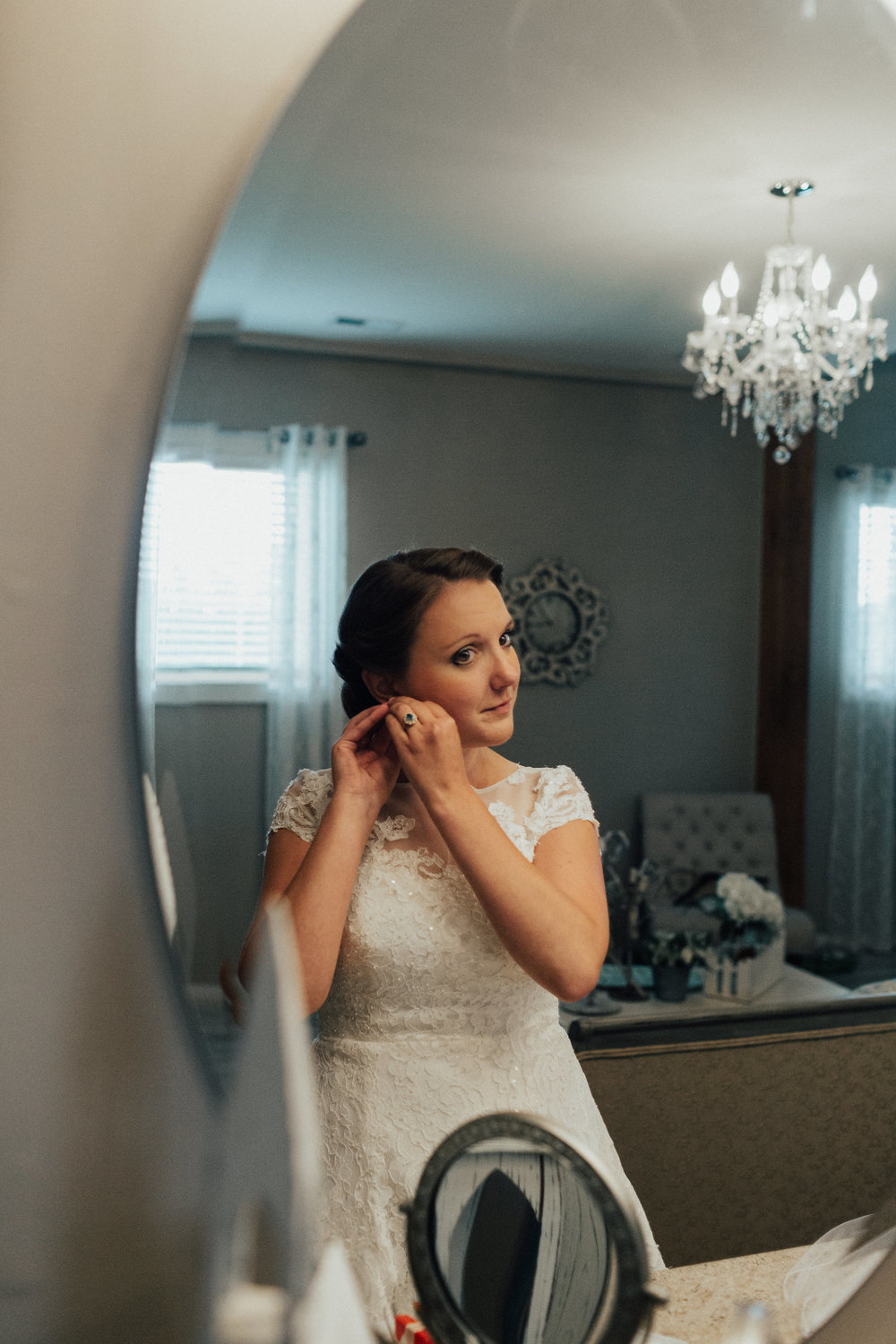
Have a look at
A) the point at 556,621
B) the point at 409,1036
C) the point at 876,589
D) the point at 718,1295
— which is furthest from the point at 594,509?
the point at 718,1295

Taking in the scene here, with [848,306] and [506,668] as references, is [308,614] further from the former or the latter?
[848,306]

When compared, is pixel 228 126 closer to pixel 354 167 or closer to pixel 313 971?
pixel 354 167

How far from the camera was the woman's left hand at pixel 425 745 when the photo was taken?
→ 18.2 inches

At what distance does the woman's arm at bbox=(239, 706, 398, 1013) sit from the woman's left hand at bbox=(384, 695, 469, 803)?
1 cm

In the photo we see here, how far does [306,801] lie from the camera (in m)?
0.48

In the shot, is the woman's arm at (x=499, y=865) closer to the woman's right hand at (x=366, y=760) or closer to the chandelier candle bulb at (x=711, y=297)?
the woman's right hand at (x=366, y=760)

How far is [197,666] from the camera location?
1.65 feet

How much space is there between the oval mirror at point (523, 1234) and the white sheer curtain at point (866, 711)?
216mm

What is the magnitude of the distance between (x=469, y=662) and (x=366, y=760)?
0.07 meters

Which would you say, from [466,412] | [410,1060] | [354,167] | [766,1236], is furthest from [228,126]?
[766,1236]

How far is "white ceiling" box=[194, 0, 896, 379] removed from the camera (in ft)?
1.60

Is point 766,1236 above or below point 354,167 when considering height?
below

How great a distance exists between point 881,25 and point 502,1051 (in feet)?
2.02

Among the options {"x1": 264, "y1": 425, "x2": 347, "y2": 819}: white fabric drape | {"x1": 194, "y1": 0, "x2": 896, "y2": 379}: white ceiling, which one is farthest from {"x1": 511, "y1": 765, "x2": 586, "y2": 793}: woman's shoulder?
{"x1": 194, "y1": 0, "x2": 896, "y2": 379}: white ceiling
